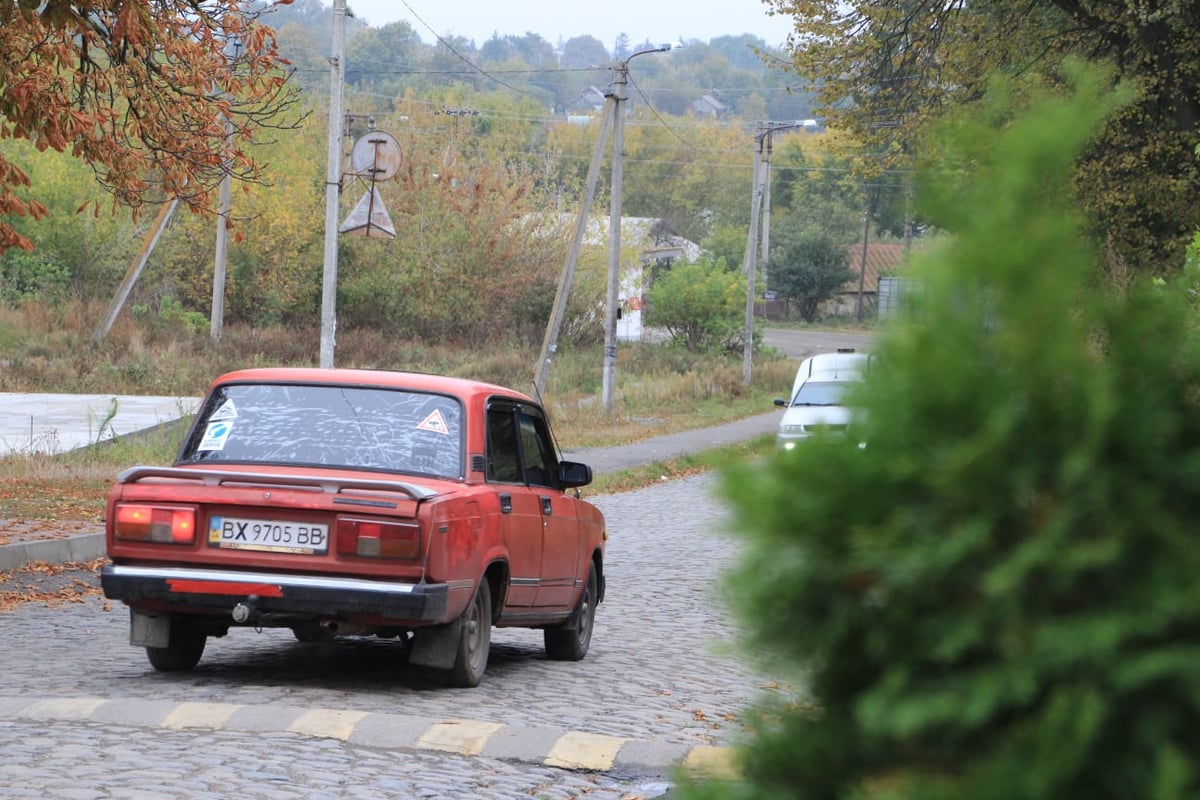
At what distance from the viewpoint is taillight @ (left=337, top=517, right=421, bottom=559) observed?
26.6 feet

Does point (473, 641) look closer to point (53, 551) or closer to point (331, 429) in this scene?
point (331, 429)

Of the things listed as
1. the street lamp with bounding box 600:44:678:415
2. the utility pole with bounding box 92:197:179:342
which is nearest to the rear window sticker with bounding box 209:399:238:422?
the utility pole with bounding box 92:197:179:342

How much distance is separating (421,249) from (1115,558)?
187ft

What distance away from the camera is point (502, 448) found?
977 centimetres

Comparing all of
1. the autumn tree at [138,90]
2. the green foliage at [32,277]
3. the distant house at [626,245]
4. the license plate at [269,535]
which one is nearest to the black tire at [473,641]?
the license plate at [269,535]

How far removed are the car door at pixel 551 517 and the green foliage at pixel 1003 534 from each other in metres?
7.81

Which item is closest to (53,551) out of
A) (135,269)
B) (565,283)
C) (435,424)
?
(435,424)

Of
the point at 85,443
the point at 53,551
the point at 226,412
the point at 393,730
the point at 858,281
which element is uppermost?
the point at 858,281

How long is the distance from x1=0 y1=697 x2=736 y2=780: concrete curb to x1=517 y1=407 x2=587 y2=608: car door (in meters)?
2.48

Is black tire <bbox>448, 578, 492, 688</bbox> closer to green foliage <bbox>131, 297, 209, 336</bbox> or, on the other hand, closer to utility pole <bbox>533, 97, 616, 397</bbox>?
utility pole <bbox>533, 97, 616, 397</bbox>

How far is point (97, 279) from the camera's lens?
2021 inches

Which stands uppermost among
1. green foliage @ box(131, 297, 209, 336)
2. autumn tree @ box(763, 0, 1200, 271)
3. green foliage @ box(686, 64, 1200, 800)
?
autumn tree @ box(763, 0, 1200, 271)

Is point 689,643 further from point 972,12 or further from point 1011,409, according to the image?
point 972,12

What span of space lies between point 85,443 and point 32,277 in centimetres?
2630
